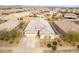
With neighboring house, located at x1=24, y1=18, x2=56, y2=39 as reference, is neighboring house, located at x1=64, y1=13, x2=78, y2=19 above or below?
above

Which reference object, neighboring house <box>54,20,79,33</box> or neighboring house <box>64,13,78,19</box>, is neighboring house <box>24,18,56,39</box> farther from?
neighboring house <box>64,13,78,19</box>

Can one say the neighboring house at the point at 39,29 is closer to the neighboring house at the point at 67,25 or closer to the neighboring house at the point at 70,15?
the neighboring house at the point at 67,25

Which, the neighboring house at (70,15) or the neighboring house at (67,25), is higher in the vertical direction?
the neighboring house at (70,15)

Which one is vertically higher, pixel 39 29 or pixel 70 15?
pixel 70 15

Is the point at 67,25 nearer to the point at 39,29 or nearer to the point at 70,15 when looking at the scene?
the point at 70,15

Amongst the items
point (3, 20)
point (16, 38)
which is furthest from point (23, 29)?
point (3, 20)

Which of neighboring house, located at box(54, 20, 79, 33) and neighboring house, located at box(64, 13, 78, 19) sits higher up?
neighboring house, located at box(64, 13, 78, 19)

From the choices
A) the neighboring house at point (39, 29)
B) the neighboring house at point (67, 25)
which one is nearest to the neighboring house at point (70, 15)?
the neighboring house at point (67, 25)

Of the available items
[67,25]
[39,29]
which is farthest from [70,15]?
[39,29]

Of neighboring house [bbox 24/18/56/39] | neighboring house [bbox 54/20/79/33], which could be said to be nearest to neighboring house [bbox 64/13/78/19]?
neighboring house [bbox 54/20/79/33]

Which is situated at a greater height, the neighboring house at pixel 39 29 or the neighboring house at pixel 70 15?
the neighboring house at pixel 70 15
